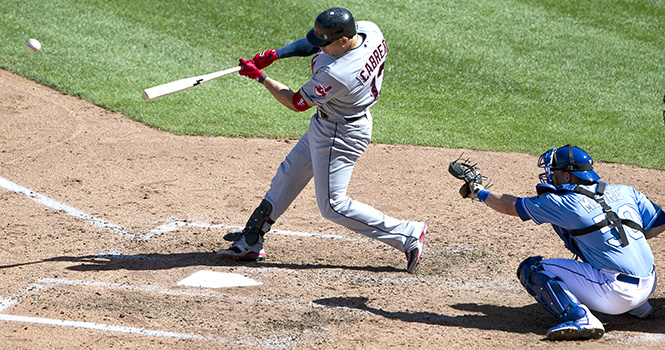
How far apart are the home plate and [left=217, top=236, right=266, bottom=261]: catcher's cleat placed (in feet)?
0.82

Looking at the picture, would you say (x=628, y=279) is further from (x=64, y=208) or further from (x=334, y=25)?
(x=64, y=208)

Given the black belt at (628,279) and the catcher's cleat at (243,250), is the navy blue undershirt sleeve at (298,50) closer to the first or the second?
the catcher's cleat at (243,250)

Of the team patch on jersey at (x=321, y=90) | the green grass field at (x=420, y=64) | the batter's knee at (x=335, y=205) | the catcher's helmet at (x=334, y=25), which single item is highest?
the catcher's helmet at (x=334, y=25)

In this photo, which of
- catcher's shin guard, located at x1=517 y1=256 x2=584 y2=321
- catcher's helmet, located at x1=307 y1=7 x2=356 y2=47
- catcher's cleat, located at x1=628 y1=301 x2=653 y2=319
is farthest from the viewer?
catcher's helmet, located at x1=307 y1=7 x2=356 y2=47

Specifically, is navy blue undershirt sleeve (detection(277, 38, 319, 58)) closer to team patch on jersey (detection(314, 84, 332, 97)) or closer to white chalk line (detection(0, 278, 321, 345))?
team patch on jersey (detection(314, 84, 332, 97))

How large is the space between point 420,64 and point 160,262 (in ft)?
22.4

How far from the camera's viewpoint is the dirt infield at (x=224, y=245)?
13.5 ft

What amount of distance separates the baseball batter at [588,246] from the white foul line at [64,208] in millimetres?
3191

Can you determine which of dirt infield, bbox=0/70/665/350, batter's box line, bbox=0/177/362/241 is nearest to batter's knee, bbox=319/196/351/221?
dirt infield, bbox=0/70/665/350

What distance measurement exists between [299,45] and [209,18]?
22.4ft

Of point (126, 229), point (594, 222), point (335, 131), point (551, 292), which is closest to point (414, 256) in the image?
point (335, 131)

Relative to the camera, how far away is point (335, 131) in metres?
4.86

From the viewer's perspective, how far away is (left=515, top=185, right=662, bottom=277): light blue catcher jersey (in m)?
4.01

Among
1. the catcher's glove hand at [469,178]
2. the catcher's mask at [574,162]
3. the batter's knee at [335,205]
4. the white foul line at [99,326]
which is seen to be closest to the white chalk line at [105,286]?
the white foul line at [99,326]
